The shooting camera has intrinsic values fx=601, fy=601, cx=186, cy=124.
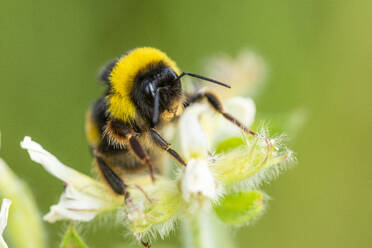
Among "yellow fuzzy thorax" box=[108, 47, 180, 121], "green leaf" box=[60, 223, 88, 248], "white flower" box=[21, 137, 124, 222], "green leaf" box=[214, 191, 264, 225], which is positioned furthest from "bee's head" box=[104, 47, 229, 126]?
"green leaf" box=[60, 223, 88, 248]

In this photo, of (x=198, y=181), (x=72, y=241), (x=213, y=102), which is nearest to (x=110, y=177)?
(x=72, y=241)

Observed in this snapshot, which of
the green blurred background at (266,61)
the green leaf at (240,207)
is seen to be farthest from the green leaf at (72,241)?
the green blurred background at (266,61)

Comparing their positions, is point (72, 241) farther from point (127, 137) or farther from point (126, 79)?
point (126, 79)

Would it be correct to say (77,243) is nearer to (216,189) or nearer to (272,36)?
(216,189)

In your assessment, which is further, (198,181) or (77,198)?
(77,198)

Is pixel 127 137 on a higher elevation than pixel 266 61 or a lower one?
lower

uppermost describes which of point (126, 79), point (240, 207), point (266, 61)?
point (266, 61)

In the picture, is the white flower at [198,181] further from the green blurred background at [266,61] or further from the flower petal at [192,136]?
the green blurred background at [266,61]
